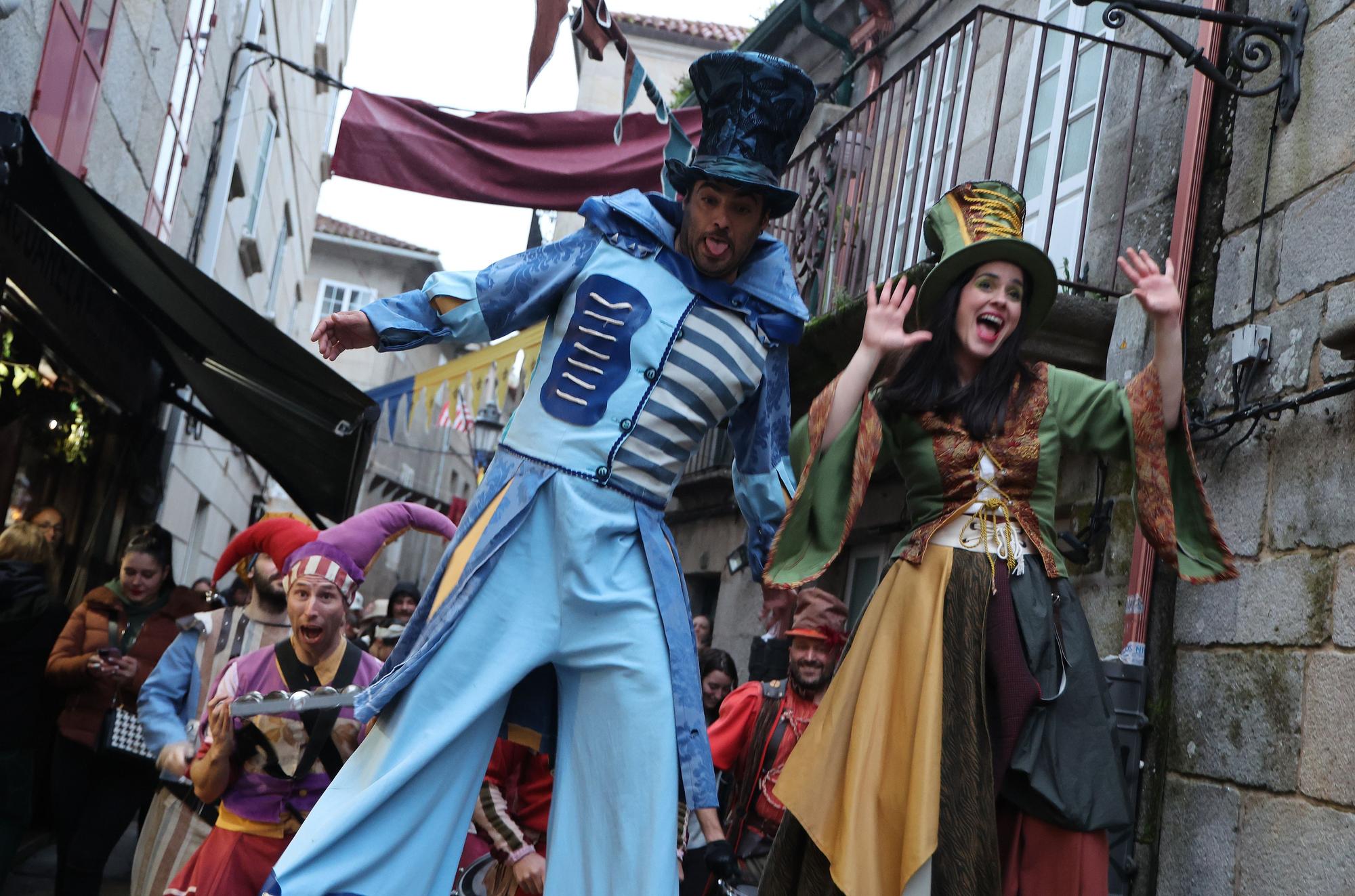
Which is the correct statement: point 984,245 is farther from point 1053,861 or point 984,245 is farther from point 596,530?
point 1053,861

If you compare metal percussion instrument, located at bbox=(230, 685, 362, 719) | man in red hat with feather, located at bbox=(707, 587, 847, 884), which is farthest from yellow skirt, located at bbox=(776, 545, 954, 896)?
man in red hat with feather, located at bbox=(707, 587, 847, 884)

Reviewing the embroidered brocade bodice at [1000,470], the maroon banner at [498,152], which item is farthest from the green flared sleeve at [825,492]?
the maroon banner at [498,152]

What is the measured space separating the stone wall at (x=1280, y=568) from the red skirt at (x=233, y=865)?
2729 millimetres

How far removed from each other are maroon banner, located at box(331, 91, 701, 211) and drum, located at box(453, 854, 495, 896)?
6.21m

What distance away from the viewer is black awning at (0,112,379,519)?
693 centimetres

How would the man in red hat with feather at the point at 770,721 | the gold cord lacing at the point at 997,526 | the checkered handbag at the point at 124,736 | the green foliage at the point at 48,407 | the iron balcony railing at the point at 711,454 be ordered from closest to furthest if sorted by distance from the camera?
the gold cord lacing at the point at 997,526
the man in red hat with feather at the point at 770,721
the checkered handbag at the point at 124,736
the green foliage at the point at 48,407
the iron balcony railing at the point at 711,454

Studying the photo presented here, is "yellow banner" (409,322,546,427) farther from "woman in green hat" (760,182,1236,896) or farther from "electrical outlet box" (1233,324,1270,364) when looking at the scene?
"woman in green hat" (760,182,1236,896)

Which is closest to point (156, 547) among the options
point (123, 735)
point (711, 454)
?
point (123, 735)

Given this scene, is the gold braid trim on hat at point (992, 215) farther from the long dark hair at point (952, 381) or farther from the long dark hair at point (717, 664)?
the long dark hair at point (717, 664)

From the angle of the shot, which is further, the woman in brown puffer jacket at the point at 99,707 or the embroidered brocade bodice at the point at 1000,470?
the woman in brown puffer jacket at the point at 99,707

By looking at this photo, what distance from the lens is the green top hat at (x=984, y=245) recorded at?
3.69 m

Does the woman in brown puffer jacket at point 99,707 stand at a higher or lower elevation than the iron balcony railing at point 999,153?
lower

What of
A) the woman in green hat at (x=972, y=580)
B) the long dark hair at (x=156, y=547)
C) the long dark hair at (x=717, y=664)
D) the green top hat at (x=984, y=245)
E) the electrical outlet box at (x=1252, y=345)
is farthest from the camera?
the long dark hair at (x=717, y=664)

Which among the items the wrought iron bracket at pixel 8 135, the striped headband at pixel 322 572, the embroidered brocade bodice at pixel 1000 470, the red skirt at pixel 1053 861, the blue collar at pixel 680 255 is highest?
the wrought iron bracket at pixel 8 135
